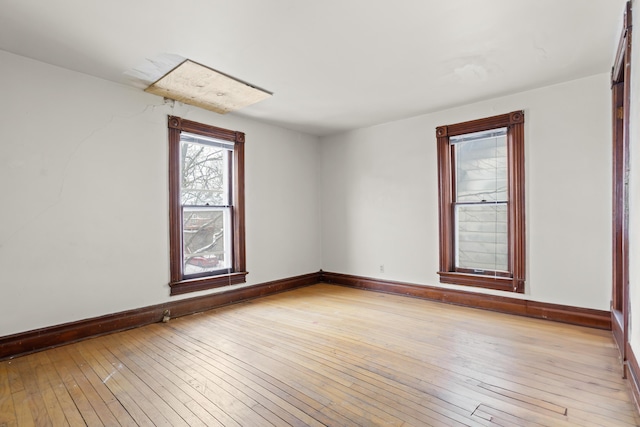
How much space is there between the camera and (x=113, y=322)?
331cm

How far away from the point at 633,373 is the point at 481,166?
2675 mm

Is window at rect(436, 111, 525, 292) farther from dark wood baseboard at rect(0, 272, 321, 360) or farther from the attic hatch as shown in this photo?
dark wood baseboard at rect(0, 272, 321, 360)

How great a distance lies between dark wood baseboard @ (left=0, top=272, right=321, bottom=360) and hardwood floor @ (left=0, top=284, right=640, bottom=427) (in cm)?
13

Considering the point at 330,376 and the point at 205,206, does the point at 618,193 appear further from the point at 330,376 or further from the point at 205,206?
Result: the point at 205,206

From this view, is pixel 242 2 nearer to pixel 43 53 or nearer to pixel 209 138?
pixel 43 53

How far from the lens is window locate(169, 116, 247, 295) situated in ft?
12.6

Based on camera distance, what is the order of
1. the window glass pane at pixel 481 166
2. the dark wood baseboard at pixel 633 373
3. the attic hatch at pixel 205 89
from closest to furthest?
the dark wood baseboard at pixel 633 373, the attic hatch at pixel 205 89, the window glass pane at pixel 481 166

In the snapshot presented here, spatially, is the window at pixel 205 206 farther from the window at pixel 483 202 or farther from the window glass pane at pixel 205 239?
the window at pixel 483 202

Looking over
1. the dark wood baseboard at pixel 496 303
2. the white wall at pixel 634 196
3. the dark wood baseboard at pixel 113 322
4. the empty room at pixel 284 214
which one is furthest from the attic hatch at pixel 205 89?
the dark wood baseboard at pixel 496 303

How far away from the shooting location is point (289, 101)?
3979mm

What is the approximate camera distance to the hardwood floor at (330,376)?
74.1 inches

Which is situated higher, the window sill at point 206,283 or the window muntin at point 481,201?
the window muntin at point 481,201

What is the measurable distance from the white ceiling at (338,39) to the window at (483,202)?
65 centimetres

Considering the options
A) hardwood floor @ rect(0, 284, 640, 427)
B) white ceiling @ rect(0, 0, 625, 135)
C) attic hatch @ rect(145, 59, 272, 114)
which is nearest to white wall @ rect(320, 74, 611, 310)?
white ceiling @ rect(0, 0, 625, 135)
